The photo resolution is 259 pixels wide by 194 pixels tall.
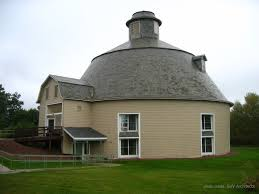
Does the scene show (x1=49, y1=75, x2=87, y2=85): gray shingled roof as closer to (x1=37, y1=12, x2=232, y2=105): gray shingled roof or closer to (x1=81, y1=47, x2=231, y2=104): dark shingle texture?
(x1=37, y1=12, x2=232, y2=105): gray shingled roof

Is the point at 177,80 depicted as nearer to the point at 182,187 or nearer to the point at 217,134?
the point at 217,134

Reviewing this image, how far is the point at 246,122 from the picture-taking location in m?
53.8

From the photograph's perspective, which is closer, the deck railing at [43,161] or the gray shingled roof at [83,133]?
the deck railing at [43,161]

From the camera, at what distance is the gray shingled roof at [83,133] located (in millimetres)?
25667

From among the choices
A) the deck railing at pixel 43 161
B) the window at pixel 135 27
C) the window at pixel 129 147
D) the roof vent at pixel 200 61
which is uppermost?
the window at pixel 135 27

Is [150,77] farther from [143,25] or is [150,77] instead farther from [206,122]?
[143,25]

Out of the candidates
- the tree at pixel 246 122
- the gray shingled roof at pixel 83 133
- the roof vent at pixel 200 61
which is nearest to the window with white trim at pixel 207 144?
the roof vent at pixel 200 61

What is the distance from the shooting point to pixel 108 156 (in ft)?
88.5

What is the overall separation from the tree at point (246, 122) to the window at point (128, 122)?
31.9 metres

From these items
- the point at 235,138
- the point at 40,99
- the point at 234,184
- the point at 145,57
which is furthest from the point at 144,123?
the point at 235,138

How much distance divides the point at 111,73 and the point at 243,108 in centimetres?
3513

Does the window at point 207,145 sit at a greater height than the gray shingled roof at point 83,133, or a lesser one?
lesser

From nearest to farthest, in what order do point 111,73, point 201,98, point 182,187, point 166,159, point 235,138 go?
point 182,187, point 166,159, point 201,98, point 111,73, point 235,138

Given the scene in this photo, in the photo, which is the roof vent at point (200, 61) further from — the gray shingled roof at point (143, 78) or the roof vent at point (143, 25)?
the roof vent at point (143, 25)
